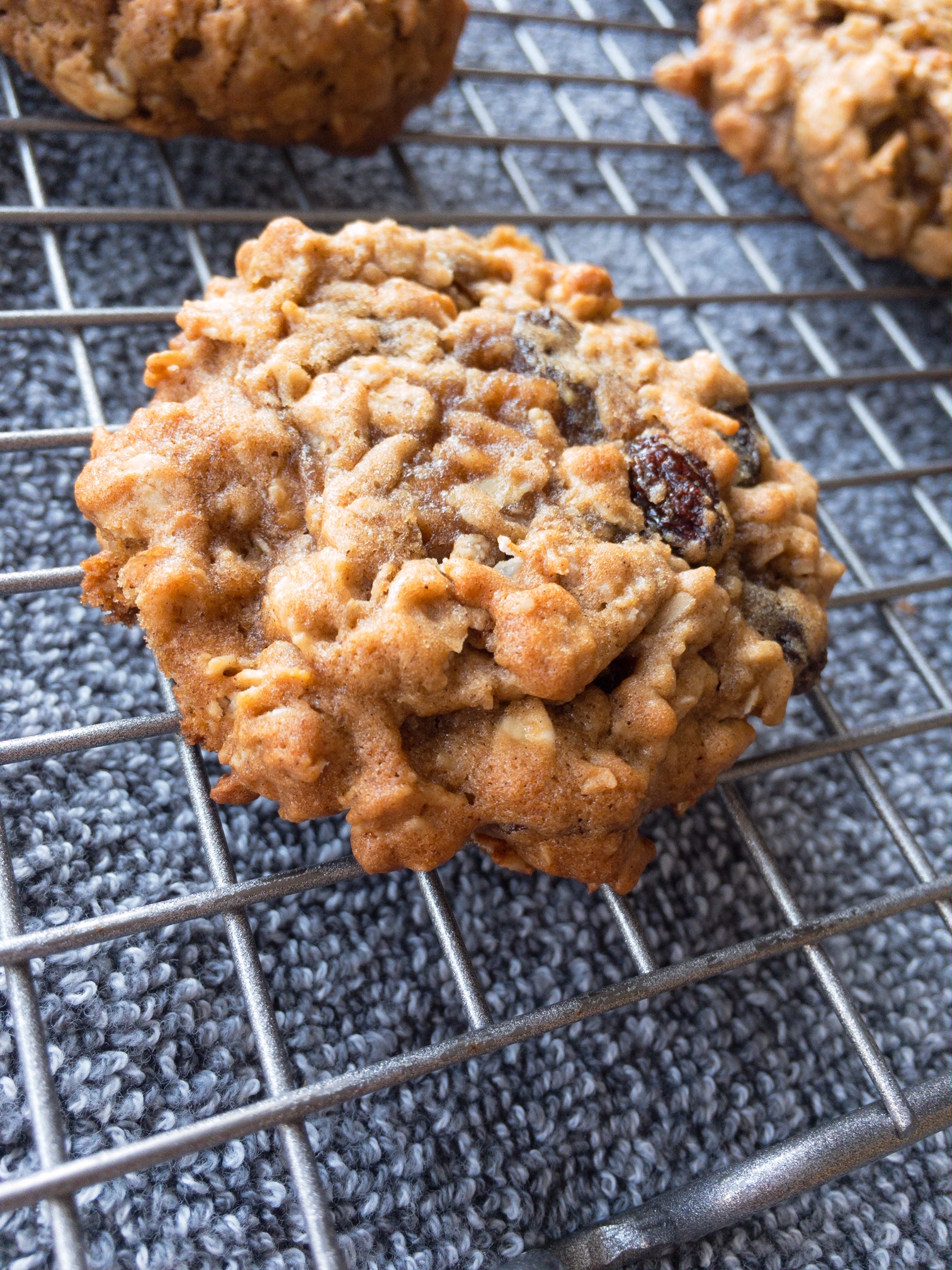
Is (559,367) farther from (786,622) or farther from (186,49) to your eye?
(186,49)

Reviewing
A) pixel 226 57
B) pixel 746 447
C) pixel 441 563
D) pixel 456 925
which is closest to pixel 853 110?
pixel 746 447

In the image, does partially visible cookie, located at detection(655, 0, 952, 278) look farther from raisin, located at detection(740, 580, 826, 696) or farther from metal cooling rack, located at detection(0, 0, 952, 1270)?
raisin, located at detection(740, 580, 826, 696)

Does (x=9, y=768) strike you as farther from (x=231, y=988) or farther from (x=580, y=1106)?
(x=580, y=1106)

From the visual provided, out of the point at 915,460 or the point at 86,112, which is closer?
the point at 86,112

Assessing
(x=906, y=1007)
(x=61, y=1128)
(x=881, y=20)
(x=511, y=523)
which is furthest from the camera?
(x=881, y=20)

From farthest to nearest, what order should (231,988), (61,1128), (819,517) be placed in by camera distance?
(819,517)
(231,988)
(61,1128)

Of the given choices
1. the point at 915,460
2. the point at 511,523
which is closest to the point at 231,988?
the point at 511,523

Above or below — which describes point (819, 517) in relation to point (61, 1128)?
above
